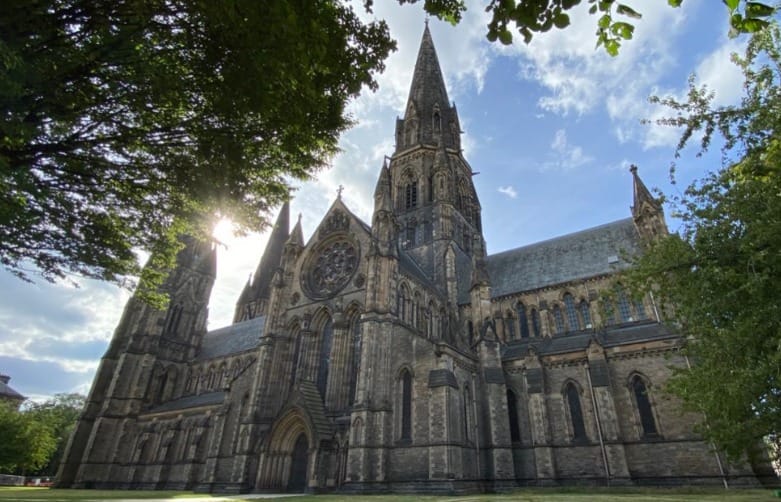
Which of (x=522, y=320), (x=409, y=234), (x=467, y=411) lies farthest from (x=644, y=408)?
(x=409, y=234)

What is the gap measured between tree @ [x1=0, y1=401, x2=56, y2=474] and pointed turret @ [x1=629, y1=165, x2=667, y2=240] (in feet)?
179

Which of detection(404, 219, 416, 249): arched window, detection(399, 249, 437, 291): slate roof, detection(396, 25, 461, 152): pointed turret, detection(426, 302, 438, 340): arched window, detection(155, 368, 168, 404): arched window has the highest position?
detection(396, 25, 461, 152): pointed turret

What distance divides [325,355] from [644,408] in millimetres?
17684

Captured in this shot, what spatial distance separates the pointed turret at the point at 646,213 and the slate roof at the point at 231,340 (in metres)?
33.4

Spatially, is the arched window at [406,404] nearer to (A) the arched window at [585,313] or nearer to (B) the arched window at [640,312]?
(A) the arched window at [585,313]

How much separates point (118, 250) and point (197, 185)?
10.3 feet

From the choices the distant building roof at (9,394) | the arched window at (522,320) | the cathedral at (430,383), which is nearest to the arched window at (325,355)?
the cathedral at (430,383)

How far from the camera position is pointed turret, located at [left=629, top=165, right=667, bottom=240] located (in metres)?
25.7

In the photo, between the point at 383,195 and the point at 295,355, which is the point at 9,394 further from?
the point at 383,195

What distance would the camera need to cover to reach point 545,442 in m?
21.4

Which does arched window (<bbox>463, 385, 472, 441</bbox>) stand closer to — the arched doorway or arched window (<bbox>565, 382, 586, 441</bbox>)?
arched window (<bbox>565, 382, 586, 441</bbox>)

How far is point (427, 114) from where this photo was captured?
44.1 meters

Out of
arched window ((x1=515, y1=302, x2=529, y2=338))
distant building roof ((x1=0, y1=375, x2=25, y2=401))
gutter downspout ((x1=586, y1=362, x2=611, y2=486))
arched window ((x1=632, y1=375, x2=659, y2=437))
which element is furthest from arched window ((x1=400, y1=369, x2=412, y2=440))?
distant building roof ((x1=0, y1=375, x2=25, y2=401))

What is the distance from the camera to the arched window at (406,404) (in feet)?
68.3
